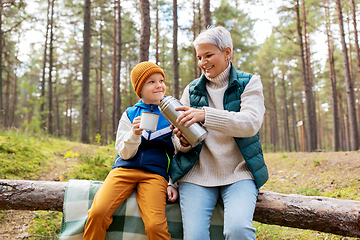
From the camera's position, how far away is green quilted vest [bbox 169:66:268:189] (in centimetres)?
185

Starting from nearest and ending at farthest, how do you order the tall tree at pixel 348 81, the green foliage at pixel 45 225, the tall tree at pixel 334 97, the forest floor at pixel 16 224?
1. the forest floor at pixel 16 224
2. the green foliage at pixel 45 225
3. the tall tree at pixel 348 81
4. the tall tree at pixel 334 97

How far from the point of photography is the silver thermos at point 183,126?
1700 mm

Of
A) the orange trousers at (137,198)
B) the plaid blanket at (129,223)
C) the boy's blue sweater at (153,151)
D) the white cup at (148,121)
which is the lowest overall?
the plaid blanket at (129,223)

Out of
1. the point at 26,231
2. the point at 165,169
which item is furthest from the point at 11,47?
the point at 165,169

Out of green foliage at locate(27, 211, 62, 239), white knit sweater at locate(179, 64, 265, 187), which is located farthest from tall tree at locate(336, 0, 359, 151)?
green foliage at locate(27, 211, 62, 239)

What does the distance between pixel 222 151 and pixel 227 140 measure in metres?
0.11

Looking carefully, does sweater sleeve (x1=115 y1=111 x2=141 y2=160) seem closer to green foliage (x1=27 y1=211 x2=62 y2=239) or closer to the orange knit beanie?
the orange knit beanie

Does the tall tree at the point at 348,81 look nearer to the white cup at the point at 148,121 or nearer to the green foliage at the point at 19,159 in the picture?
the white cup at the point at 148,121

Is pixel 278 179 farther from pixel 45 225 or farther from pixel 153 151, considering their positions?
pixel 45 225

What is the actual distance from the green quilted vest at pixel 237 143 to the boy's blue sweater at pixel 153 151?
3.8 inches

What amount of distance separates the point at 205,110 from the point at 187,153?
0.51 metres

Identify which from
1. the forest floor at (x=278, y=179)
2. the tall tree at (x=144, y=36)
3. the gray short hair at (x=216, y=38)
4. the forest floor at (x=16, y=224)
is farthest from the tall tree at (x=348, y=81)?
the forest floor at (x=16, y=224)

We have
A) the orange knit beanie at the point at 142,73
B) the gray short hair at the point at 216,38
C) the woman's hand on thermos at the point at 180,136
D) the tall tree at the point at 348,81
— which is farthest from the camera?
the tall tree at the point at 348,81

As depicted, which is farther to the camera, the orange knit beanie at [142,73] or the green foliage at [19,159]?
the green foliage at [19,159]
